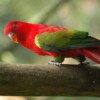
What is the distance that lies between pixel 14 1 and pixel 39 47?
84 cm

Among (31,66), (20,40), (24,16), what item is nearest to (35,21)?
(24,16)

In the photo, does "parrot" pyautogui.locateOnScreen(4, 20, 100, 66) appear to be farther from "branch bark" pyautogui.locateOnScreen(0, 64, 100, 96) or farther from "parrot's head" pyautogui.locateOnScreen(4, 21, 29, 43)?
"branch bark" pyautogui.locateOnScreen(0, 64, 100, 96)

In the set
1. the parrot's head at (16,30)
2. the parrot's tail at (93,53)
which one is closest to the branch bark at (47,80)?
the parrot's tail at (93,53)

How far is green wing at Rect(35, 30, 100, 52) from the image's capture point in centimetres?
136

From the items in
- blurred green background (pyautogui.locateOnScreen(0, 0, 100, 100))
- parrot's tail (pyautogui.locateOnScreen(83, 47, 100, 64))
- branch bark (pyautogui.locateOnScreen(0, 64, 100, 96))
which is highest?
blurred green background (pyautogui.locateOnScreen(0, 0, 100, 100))

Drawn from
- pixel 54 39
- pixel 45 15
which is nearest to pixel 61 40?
pixel 54 39

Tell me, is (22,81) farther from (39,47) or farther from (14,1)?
(14,1)

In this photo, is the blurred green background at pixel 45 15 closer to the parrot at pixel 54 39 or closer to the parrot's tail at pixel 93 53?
the parrot at pixel 54 39

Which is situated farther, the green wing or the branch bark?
the green wing

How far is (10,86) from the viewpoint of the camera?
1.09 metres

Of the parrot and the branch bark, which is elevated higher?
the parrot

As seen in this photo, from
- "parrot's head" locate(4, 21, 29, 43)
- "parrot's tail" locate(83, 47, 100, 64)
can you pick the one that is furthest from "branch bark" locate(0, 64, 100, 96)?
"parrot's head" locate(4, 21, 29, 43)

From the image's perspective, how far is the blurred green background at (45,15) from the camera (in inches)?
81.1

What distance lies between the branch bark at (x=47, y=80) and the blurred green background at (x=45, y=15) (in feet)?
2.74
